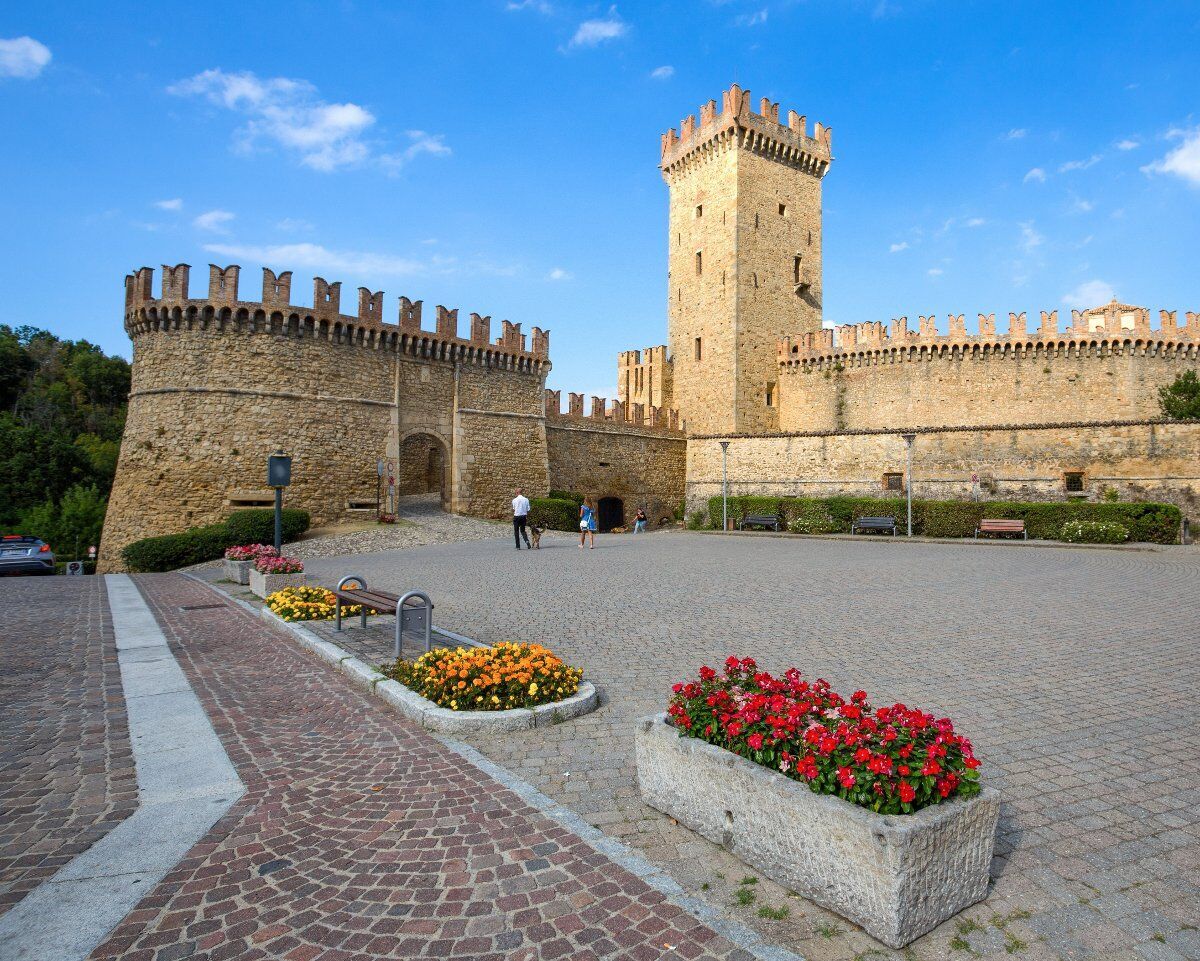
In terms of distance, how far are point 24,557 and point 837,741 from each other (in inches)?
835

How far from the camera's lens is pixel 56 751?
450cm

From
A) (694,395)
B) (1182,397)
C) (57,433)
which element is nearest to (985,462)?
(1182,397)

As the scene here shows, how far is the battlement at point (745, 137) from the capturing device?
33.5 meters

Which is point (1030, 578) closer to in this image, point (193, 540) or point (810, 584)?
point (810, 584)

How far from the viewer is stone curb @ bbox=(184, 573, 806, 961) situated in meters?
2.53

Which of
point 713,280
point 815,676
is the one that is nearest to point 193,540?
point 815,676

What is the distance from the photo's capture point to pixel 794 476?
29.7 metres

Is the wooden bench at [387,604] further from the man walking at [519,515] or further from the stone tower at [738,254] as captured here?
the stone tower at [738,254]

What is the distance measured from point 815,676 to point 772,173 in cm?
3506

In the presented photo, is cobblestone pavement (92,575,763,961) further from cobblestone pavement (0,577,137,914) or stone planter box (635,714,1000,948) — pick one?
cobblestone pavement (0,577,137,914)

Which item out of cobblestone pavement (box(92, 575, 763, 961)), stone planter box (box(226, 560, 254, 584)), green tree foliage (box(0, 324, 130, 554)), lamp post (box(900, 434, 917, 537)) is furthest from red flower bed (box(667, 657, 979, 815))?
green tree foliage (box(0, 324, 130, 554))

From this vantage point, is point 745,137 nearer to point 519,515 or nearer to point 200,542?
point 519,515

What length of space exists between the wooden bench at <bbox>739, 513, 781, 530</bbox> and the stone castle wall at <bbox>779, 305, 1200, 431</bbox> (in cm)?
871

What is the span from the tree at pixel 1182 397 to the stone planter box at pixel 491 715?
32.8 m
